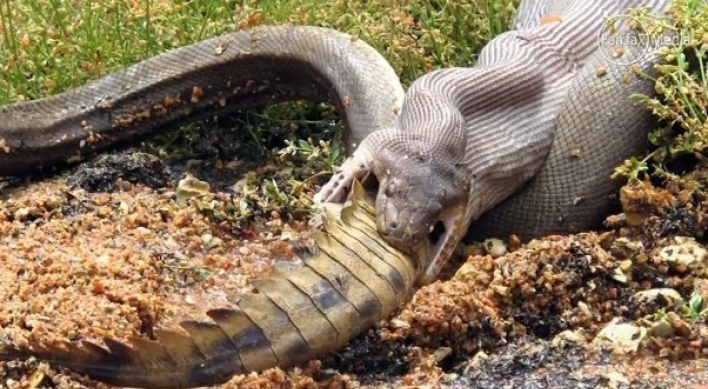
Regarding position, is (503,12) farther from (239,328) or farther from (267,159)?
(239,328)

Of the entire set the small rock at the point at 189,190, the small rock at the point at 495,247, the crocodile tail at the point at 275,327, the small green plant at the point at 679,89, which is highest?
the small green plant at the point at 679,89

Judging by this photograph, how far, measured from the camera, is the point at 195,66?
650 cm

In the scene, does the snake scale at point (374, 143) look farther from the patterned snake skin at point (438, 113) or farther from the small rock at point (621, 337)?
the small rock at point (621, 337)

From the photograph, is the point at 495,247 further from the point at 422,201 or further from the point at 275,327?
the point at 275,327

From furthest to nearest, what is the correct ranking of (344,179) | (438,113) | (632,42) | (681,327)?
(632,42)
(438,113)
(344,179)
(681,327)

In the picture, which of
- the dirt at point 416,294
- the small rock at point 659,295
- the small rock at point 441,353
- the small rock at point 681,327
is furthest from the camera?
the small rock at point 659,295

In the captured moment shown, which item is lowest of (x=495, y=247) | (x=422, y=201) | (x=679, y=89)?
(x=495, y=247)

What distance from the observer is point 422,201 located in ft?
16.2

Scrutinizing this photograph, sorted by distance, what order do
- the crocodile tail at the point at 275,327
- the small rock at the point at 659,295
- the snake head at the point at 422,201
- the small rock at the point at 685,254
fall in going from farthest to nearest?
the small rock at the point at 685,254, the snake head at the point at 422,201, the small rock at the point at 659,295, the crocodile tail at the point at 275,327

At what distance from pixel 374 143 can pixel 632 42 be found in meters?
1.57

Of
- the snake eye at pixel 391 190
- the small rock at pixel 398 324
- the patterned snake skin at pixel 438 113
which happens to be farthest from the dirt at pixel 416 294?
the snake eye at pixel 391 190

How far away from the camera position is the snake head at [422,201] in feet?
15.7

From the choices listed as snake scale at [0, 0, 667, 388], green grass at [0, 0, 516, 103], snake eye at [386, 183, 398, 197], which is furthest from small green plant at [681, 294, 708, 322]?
green grass at [0, 0, 516, 103]

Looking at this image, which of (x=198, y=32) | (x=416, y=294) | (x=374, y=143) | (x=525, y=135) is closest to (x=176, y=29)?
(x=198, y=32)
